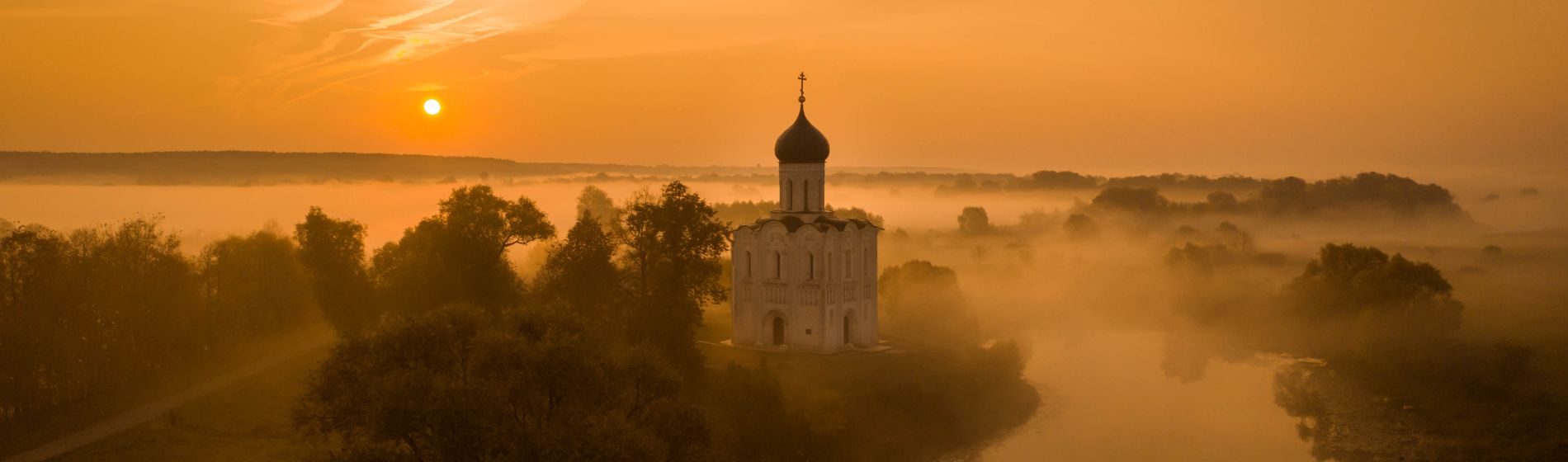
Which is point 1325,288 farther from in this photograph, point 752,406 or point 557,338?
point 557,338

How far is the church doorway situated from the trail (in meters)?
13.6

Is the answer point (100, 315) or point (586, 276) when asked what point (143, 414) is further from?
point (586, 276)

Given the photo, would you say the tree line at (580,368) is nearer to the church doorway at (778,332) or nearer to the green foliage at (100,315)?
the church doorway at (778,332)

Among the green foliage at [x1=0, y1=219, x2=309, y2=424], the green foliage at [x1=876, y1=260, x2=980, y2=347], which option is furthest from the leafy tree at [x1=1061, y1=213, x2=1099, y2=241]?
the green foliage at [x1=0, y1=219, x2=309, y2=424]

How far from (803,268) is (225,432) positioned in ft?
53.7

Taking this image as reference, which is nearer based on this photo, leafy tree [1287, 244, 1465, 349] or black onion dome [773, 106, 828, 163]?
black onion dome [773, 106, 828, 163]

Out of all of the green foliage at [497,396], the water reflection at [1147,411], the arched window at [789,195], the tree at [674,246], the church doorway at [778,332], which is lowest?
the water reflection at [1147,411]

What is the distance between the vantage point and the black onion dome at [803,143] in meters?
38.9

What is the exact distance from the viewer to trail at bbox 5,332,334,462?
26.6 m

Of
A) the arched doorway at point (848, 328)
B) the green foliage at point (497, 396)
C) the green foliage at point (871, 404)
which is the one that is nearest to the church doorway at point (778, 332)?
the arched doorway at point (848, 328)

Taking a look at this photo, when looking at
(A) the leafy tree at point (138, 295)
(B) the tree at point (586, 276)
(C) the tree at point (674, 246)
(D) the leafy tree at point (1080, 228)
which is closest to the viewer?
(A) the leafy tree at point (138, 295)

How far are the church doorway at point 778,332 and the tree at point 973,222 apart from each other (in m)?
44.8

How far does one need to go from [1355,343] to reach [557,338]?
3387 centimetres

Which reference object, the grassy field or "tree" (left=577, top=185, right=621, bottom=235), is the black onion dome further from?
"tree" (left=577, top=185, right=621, bottom=235)
